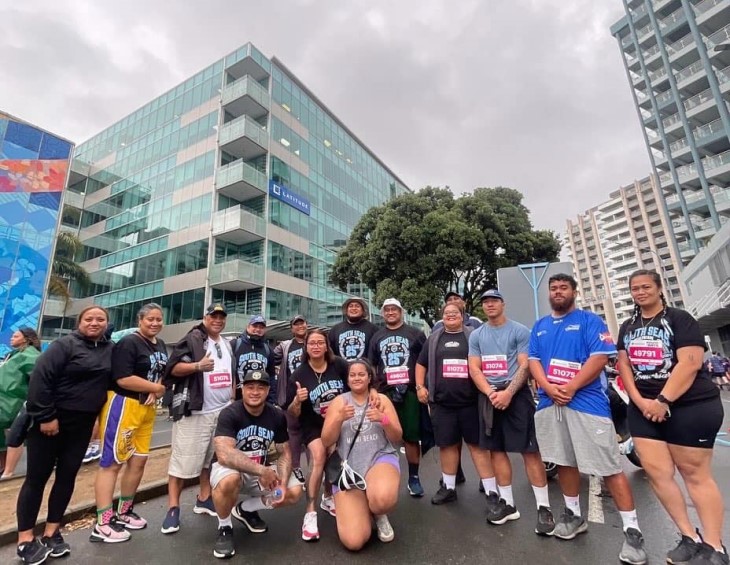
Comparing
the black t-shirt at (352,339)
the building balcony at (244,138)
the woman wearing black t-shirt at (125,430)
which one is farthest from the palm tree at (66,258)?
the black t-shirt at (352,339)

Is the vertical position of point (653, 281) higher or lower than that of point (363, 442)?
higher

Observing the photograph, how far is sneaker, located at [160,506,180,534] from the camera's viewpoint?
3.40m

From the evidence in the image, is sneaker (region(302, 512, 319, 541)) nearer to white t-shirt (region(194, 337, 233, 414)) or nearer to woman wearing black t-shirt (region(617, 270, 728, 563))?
white t-shirt (region(194, 337, 233, 414))

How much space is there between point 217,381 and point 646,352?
12.8 ft

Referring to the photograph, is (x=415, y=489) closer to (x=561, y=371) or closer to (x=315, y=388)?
(x=315, y=388)

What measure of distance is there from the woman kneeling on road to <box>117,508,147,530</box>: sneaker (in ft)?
6.31

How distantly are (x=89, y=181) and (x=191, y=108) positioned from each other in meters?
13.0

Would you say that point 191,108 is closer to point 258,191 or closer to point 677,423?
point 258,191

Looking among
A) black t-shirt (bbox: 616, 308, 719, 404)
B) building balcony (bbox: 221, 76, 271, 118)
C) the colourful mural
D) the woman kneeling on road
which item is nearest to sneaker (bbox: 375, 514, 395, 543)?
the woman kneeling on road

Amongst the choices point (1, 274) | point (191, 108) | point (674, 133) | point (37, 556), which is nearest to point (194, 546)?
point (37, 556)

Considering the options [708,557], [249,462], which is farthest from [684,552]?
[249,462]

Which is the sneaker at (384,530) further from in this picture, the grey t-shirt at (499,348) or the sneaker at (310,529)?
the grey t-shirt at (499,348)

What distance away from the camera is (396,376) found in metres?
4.33

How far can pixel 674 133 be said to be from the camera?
35.2m
